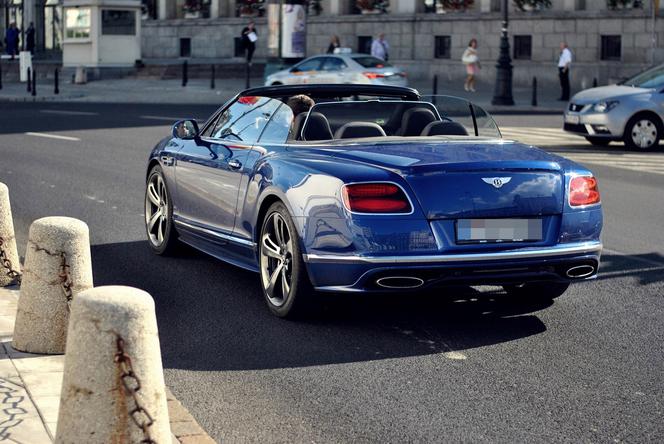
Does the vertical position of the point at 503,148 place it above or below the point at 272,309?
above

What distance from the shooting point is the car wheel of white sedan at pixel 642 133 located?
863 inches

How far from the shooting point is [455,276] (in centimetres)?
714

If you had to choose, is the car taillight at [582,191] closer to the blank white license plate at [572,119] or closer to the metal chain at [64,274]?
the metal chain at [64,274]

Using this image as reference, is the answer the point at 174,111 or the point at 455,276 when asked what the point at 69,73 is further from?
the point at 455,276

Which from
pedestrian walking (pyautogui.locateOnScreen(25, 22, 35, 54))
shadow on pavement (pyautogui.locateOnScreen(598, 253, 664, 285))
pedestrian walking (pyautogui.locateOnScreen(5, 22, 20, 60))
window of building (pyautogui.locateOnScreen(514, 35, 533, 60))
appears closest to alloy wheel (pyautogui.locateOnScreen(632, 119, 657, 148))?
shadow on pavement (pyautogui.locateOnScreen(598, 253, 664, 285))

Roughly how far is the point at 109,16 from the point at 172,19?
13771 mm

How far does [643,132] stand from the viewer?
22000 millimetres

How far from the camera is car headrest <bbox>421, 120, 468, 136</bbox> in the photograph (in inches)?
329

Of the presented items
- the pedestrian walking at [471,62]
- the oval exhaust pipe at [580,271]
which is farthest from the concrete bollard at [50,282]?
the pedestrian walking at [471,62]

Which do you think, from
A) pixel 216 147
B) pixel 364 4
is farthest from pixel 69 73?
pixel 216 147

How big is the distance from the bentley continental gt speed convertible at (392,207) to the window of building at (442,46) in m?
38.5

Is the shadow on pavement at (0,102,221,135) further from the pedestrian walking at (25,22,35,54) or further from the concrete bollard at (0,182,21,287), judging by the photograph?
the pedestrian walking at (25,22,35,54)

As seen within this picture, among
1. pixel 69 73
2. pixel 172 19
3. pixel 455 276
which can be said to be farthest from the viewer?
pixel 172 19

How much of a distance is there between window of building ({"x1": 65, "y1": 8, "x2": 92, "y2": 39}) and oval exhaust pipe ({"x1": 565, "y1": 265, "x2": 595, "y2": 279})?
39418 millimetres
